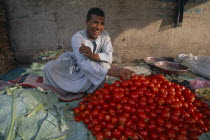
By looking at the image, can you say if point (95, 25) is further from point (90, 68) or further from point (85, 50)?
point (90, 68)

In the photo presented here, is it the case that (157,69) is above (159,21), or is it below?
below

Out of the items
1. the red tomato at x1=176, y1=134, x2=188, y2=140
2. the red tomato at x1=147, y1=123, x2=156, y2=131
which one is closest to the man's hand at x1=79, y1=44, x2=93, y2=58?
the red tomato at x1=147, y1=123, x2=156, y2=131

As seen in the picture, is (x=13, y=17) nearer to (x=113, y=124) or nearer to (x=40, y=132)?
(x=40, y=132)

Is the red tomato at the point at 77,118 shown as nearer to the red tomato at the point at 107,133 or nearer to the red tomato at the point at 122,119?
the red tomato at the point at 107,133

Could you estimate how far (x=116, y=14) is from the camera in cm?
446

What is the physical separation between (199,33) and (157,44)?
4.44 feet

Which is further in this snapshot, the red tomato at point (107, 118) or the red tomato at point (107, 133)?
the red tomato at point (107, 118)

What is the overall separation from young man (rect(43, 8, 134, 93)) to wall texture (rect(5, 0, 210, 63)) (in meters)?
1.87

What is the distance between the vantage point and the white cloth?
2.55m

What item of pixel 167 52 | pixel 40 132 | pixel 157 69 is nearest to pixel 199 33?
pixel 167 52

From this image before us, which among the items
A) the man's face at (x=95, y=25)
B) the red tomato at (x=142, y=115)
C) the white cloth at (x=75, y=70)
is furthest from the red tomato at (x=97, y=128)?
the man's face at (x=95, y=25)

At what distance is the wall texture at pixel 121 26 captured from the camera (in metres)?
4.26

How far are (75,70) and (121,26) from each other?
2.41 metres

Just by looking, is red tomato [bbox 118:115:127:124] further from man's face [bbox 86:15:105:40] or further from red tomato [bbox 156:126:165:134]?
man's face [bbox 86:15:105:40]
